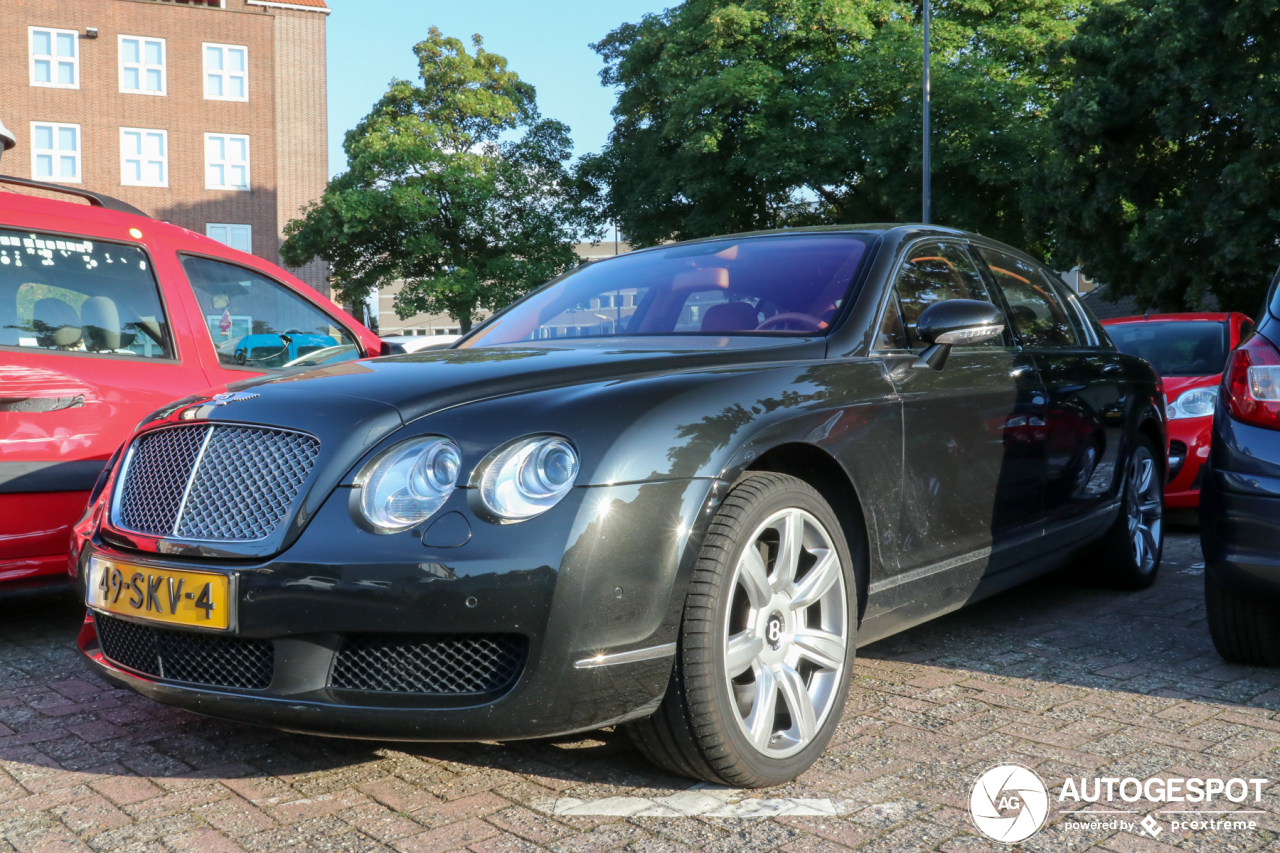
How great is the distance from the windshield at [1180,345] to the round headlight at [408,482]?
651cm

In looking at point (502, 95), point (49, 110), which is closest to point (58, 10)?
point (49, 110)

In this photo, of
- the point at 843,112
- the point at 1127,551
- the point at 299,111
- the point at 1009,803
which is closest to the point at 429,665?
the point at 1009,803

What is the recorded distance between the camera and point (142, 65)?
3556 centimetres

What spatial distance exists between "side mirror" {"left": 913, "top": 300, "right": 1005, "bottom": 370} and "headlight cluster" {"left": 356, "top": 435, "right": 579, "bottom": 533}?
4.80 ft

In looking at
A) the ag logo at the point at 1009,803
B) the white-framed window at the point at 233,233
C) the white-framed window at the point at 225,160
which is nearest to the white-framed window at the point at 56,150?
the white-framed window at the point at 225,160

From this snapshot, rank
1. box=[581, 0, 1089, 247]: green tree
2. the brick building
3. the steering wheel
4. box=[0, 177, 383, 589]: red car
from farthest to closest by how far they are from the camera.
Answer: the brick building
box=[581, 0, 1089, 247]: green tree
box=[0, 177, 383, 589]: red car
the steering wheel

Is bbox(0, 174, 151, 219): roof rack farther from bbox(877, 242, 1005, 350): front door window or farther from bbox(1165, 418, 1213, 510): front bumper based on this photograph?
bbox(1165, 418, 1213, 510): front bumper

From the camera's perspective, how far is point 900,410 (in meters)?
3.44

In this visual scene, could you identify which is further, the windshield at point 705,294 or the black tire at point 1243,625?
the black tire at point 1243,625

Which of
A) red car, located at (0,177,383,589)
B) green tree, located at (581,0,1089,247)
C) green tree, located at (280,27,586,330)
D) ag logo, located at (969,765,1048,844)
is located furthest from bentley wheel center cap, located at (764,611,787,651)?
green tree, located at (280,27,586,330)

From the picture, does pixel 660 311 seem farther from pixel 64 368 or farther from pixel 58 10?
pixel 58 10

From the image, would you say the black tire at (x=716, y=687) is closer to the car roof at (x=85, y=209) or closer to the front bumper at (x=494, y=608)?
the front bumper at (x=494, y=608)

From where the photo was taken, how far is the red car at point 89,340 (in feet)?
13.9

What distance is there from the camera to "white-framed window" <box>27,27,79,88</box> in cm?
3506
